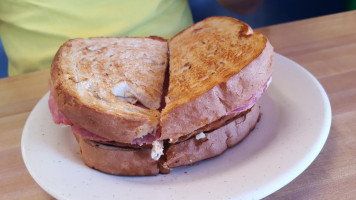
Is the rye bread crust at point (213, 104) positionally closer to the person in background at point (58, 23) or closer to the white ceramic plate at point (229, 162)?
the white ceramic plate at point (229, 162)

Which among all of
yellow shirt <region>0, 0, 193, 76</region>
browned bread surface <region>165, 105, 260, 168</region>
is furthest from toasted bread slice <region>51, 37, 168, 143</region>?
yellow shirt <region>0, 0, 193, 76</region>

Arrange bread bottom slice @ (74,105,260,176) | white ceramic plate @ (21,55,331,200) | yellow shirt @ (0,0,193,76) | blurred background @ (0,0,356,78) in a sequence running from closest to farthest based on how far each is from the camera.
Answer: white ceramic plate @ (21,55,331,200), bread bottom slice @ (74,105,260,176), yellow shirt @ (0,0,193,76), blurred background @ (0,0,356,78)

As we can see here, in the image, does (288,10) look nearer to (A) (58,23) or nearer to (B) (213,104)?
(A) (58,23)

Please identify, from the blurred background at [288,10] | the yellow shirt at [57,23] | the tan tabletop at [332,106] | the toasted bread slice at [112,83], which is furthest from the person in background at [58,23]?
the blurred background at [288,10]

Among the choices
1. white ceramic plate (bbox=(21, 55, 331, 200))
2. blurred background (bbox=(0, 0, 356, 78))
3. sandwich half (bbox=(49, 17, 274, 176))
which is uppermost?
sandwich half (bbox=(49, 17, 274, 176))

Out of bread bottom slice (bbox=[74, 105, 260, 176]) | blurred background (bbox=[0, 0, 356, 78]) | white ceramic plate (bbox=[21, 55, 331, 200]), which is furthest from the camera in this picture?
blurred background (bbox=[0, 0, 356, 78])

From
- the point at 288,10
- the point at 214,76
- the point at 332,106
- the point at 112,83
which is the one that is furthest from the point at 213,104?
the point at 288,10

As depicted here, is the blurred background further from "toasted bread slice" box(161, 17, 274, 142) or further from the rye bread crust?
the rye bread crust

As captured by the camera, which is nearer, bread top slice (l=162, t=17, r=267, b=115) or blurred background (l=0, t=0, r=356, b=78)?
bread top slice (l=162, t=17, r=267, b=115)
